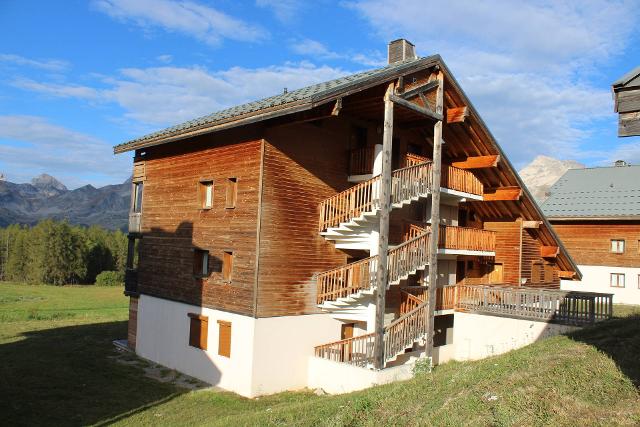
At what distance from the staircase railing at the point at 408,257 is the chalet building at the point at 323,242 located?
0.06m

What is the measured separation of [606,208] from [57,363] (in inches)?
1352

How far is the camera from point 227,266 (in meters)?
17.5

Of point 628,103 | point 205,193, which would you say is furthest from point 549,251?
point 628,103

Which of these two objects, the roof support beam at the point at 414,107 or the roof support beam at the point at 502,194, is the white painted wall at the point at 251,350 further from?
the roof support beam at the point at 502,194

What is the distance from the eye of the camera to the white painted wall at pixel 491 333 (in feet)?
59.6

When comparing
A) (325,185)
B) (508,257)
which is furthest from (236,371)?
(508,257)

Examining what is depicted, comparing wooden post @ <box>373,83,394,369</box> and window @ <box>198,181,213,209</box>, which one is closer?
wooden post @ <box>373,83,394,369</box>

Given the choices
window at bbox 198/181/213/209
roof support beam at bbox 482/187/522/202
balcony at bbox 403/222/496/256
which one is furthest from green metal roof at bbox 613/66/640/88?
roof support beam at bbox 482/187/522/202

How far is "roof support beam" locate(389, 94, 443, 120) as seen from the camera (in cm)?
1613

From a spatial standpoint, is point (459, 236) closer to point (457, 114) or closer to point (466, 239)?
point (466, 239)

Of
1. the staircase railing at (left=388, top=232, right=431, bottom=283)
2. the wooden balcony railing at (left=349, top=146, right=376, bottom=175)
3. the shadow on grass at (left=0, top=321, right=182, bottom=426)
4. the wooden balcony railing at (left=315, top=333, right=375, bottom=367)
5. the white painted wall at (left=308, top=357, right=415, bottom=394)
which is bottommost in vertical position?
the shadow on grass at (left=0, top=321, right=182, bottom=426)

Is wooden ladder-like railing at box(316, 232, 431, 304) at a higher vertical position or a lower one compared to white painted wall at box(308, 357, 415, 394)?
higher

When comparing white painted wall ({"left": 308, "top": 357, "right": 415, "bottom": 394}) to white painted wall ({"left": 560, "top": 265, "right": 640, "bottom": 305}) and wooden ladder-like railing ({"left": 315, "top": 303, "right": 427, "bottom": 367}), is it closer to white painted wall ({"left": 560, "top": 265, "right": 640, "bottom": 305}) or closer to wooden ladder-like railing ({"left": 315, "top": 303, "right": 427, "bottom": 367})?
wooden ladder-like railing ({"left": 315, "top": 303, "right": 427, "bottom": 367})

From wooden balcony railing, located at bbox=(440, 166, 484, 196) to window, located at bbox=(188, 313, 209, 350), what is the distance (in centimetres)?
1023
